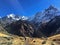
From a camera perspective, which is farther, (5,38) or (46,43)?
(5,38)

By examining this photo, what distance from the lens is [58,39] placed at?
36.3m

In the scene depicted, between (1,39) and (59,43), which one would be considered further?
(1,39)

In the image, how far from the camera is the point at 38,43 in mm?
35562

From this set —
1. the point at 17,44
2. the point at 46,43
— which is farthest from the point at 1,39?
the point at 46,43

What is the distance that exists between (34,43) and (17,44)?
315 cm

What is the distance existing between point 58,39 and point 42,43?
3010 millimetres

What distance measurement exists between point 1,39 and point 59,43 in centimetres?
1041

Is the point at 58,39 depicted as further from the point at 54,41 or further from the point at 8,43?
the point at 8,43

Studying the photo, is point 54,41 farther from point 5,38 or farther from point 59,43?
point 5,38

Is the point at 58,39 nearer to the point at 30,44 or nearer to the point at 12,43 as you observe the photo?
the point at 30,44

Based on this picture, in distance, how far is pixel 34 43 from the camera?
35.9 metres

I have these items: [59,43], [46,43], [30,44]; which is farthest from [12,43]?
[59,43]

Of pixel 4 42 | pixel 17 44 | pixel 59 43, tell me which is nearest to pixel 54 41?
pixel 59 43

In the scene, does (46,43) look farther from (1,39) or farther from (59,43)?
(1,39)
